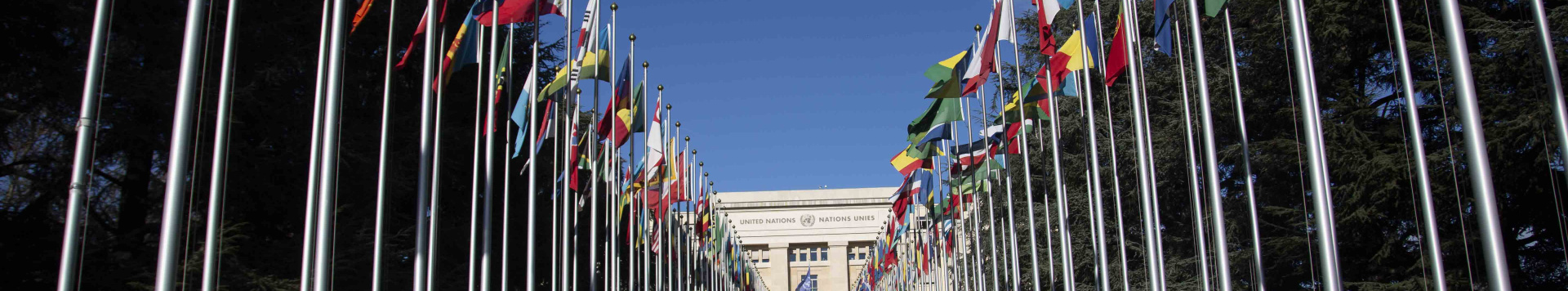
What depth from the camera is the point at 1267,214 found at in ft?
85.2

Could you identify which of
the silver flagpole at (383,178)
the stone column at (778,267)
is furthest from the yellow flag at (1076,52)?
the stone column at (778,267)

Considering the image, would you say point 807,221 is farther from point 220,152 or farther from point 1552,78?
point 1552,78

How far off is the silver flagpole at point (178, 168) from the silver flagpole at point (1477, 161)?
28.2 ft

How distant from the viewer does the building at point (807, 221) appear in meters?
84.2

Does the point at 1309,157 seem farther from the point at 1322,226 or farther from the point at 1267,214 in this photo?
the point at 1267,214

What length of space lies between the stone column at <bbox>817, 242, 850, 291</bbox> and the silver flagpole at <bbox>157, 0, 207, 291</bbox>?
7469cm

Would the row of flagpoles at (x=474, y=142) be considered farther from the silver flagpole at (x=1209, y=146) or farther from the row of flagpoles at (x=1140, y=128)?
the silver flagpole at (x=1209, y=146)

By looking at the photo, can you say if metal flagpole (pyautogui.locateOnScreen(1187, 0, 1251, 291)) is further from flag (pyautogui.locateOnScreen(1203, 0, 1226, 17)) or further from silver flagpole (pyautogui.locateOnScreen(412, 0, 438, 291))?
silver flagpole (pyautogui.locateOnScreen(412, 0, 438, 291))

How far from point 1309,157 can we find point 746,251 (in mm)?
73272

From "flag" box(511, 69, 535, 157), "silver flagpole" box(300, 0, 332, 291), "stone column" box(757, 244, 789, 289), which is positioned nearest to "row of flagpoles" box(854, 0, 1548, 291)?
"flag" box(511, 69, 535, 157)

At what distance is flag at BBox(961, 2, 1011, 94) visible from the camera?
18719mm

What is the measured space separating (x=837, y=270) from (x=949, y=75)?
6541 centimetres

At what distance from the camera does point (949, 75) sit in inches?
821

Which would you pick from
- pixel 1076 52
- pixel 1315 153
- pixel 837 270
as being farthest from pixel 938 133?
pixel 837 270
